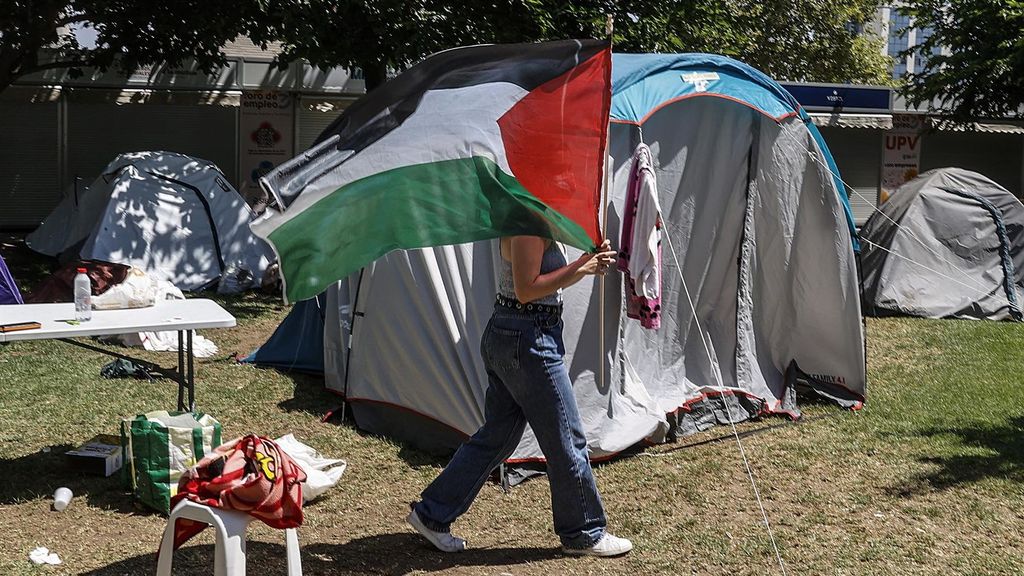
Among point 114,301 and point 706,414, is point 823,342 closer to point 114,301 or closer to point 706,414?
point 706,414

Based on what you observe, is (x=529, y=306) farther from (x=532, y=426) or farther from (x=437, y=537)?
(x=437, y=537)

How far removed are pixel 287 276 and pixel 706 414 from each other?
3443mm

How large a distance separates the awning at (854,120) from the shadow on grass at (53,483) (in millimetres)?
16493

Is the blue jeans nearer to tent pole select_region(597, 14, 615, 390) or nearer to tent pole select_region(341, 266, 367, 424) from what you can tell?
tent pole select_region(597, 14, 615, 390)

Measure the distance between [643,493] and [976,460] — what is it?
202 cm

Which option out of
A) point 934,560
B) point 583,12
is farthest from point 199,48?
point 934,560

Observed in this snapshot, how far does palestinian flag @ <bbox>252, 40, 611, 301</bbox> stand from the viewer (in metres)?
4.26

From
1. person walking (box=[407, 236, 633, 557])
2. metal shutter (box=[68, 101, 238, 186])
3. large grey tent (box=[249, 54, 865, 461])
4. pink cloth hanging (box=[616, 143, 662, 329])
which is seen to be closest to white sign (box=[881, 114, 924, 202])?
metal shutter (box=[68, 101, 238, 186])

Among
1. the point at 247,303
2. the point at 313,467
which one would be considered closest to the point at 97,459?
the point at 313,467

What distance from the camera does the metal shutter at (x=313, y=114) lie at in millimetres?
19781

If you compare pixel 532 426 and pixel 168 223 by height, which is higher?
pixel 168 223

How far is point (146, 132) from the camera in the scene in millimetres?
19391

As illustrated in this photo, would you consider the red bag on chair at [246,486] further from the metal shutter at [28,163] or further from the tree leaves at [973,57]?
the metal shutter at [28,163]

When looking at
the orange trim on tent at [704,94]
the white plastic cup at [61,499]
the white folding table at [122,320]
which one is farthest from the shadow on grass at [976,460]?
the white plastic cup at [61,499]
